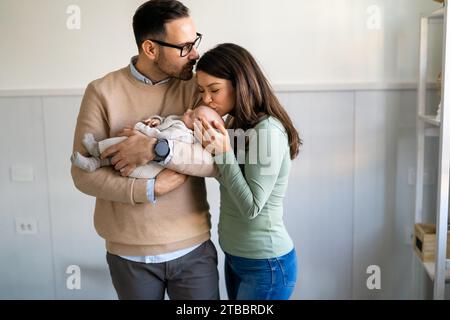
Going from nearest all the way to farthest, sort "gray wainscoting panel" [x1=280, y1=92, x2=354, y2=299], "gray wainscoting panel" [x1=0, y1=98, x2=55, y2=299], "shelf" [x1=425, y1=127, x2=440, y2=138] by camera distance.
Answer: "shelf" [x1=425, y1=127, x2=440, y2=138] < "gray wainscoting panel" [x1=280, y1=92, x2=354, y2=299] < "gray wainscoting panel" [x1=0, y1=98, x2=55, y2=299]

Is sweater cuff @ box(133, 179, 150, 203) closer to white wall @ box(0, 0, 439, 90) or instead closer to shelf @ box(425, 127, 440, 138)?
white wall @ box(0, 0, 439, 90)

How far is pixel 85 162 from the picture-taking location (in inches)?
48.9

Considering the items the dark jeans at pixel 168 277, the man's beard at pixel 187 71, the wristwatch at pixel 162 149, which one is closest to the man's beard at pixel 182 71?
the man's beard at pixel 187 71

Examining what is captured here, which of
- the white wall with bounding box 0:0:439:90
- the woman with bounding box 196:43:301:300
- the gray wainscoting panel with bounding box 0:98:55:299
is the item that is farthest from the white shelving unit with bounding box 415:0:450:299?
the gray wainscoting panel with bounding box 0:98:55:299

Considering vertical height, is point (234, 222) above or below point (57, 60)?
below

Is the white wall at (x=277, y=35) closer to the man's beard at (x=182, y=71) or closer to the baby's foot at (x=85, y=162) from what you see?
the man's beard at (x=182, y=71)

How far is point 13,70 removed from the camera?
2.24 metres

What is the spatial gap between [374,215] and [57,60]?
1.64 meters

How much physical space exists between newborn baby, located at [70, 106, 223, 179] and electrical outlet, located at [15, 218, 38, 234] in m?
1.25

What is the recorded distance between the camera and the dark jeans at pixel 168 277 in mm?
1317

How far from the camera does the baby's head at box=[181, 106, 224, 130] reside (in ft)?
4.10

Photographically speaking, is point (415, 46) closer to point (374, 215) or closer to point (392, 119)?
point (392, 119)
